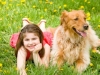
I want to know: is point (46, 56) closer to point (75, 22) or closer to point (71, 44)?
point (71, 44)

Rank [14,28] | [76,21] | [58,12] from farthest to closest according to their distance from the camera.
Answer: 1. [58,12]
2. [14,28]
3. [76,21]

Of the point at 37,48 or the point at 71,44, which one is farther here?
the point at 71,44

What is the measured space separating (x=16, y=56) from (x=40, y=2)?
10.6 feet

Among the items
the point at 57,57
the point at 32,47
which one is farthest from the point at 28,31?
the point at 57,57

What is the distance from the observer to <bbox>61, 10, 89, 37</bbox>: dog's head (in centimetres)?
568

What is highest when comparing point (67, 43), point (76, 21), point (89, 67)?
point (76, 21)

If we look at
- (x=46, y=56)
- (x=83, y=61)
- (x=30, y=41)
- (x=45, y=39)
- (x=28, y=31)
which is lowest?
(x=83, y=61)

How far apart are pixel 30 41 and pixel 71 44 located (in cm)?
71

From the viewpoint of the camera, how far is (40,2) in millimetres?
9000

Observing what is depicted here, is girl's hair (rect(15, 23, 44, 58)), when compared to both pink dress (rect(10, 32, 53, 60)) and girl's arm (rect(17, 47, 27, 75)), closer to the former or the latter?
girl's arm (rect(17, 47, 27, 75))

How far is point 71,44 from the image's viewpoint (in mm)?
5934

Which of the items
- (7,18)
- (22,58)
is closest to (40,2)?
(7,18)

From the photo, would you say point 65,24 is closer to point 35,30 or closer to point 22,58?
point 35,30

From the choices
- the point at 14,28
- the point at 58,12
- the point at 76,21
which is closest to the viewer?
the point at 76,21
